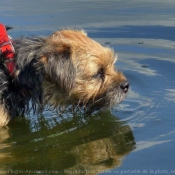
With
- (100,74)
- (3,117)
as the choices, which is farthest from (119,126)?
(3,117)

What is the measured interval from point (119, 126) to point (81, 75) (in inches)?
31.1

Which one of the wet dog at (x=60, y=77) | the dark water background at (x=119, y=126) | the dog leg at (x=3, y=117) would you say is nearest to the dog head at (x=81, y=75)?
the wet dog at (x=60, y=77)

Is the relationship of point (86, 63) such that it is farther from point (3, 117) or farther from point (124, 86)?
point (3, 117)

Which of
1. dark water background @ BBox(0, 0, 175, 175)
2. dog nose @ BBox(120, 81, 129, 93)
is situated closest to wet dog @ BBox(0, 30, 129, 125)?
dog nose @ BBox(120, 81, 129, 93)

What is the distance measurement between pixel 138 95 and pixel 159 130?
54.6 inches

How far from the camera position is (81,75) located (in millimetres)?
6961

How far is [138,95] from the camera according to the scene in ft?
26.9

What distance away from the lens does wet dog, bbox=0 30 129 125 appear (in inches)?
264

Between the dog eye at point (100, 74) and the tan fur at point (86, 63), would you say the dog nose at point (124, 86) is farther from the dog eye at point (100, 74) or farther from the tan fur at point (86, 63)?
the dog eye at point (100, 74)

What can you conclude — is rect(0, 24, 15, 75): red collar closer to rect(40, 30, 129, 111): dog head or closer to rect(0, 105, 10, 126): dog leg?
rect(40, 30, 129, 111): dog head

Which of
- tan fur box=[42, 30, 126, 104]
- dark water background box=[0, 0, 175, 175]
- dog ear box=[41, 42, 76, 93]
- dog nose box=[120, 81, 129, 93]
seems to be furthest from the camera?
dog nose box=[120, 81, 129, 93]

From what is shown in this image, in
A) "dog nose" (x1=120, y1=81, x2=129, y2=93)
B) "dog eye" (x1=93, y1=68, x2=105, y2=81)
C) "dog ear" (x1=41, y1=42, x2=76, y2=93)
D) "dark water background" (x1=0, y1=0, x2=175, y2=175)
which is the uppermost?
"dog ear" (x1=41, y1=42, x2=76, y2=93)

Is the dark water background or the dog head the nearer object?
the dark water background

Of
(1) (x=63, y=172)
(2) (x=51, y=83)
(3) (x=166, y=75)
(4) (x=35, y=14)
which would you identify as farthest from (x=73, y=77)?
(4) (x=35, y=14)
